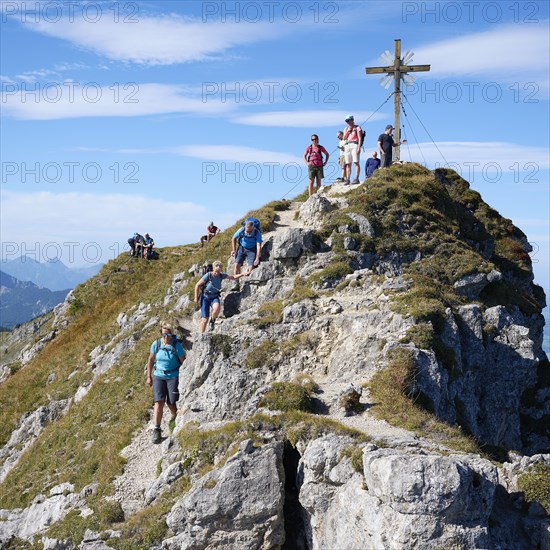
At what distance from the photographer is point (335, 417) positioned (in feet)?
60.5

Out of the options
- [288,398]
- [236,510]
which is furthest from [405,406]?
[236,510]

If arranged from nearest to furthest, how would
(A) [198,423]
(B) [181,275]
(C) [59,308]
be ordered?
(A) [198,423] < (B) [181,275] < (C) [59,308]

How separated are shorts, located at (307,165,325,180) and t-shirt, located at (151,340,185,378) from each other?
738 inches

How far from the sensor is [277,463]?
54.0 ft

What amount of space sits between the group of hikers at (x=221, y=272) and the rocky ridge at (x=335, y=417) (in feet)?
2.31

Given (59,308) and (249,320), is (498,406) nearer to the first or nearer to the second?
(249,320)

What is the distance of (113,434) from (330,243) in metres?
14.2

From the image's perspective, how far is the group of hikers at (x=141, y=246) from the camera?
56.9 m

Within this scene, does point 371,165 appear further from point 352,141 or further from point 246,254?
point 246,254

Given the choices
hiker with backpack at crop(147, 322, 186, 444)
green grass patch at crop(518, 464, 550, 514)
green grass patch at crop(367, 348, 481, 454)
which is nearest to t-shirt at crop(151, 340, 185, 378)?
hiker with backpack at crop(147, 322, 186, 444)

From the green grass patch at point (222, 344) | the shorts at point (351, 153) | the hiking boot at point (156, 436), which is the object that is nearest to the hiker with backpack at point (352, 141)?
the shorts at point (351, 153)

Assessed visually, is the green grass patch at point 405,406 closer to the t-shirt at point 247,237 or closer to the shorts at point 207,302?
the shorts at point 207,302

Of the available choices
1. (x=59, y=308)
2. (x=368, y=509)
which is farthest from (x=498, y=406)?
(x=59, y=308)

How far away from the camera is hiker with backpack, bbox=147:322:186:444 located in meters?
Result: 22.4
